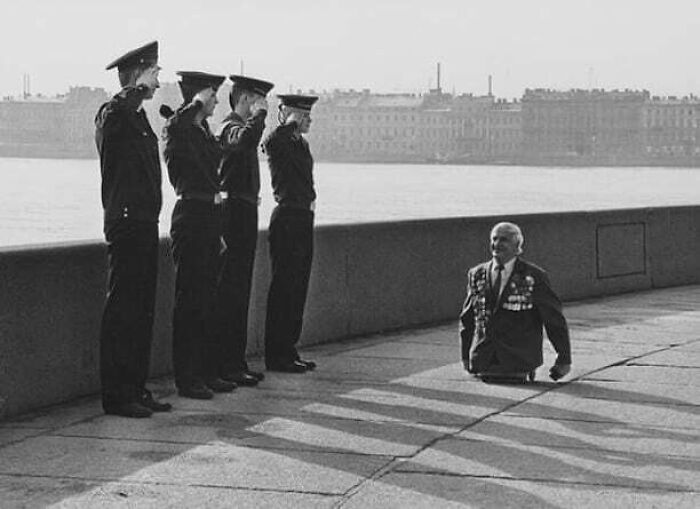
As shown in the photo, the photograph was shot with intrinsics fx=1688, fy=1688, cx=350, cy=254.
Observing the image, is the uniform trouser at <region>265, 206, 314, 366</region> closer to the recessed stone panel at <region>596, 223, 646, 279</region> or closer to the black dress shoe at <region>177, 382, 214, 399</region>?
the black dress shoe at <region>177, 382, 214, 399</region>

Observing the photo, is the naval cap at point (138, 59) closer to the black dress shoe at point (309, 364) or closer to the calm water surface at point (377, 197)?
the black dress shoe at point (309, 364)

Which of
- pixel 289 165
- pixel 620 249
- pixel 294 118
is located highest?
pixel 294 118

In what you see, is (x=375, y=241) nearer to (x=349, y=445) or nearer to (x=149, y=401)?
(x=149, y=401)

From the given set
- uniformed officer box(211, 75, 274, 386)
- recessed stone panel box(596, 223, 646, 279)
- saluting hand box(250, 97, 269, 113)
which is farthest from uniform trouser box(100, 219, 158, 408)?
recessed stone panel box(596, 223, 646, 279)

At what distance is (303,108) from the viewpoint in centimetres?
1037

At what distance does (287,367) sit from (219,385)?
103cm

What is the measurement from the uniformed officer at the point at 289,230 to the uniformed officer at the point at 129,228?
1.77 meters

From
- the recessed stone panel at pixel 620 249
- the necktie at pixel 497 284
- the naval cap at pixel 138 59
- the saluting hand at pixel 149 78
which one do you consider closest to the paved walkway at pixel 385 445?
the necktie at pixel 497 284

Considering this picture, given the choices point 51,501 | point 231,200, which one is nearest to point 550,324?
point 231,200

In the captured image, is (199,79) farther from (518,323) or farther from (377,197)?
(377,197)

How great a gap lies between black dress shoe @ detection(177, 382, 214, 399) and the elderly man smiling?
1718mm

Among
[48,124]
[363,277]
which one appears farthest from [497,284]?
[48,124]

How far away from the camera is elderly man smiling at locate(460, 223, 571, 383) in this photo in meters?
9.80

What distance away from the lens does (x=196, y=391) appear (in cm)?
911
